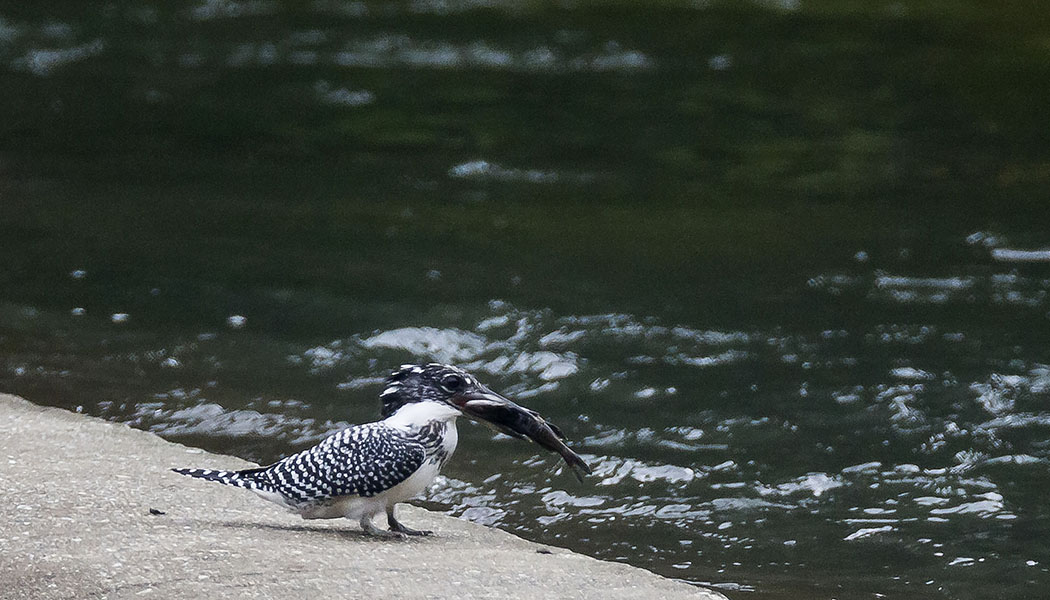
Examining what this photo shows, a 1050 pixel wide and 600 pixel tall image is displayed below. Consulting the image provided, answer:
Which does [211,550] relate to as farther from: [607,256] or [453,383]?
[607,256]

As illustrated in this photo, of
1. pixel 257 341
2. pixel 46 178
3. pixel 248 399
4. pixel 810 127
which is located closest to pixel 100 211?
pixel 46 178

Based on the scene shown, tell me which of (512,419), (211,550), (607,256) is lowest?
(211,550)

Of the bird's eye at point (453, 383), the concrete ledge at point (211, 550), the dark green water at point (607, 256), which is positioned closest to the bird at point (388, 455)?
the bird's eye at point (453, 383)

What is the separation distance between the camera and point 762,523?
655 centimetres

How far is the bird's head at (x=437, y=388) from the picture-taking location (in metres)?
4.86

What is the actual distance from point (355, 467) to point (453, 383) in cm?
43

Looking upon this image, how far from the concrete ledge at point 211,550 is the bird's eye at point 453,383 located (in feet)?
1.77

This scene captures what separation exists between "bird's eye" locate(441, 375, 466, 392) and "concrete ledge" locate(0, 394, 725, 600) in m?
0.54

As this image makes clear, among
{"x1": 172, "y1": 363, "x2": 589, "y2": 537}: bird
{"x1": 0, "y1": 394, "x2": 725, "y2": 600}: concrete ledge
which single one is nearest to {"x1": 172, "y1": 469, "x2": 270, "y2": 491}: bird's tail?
{"x1": 172, "y1": 363, "x2": 589, "y2": 537}: bird

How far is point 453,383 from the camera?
4.88m

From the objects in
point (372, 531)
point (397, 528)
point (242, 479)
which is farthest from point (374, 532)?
point (242, 479)

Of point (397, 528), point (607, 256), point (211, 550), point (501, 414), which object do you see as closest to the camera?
point (211, 550)

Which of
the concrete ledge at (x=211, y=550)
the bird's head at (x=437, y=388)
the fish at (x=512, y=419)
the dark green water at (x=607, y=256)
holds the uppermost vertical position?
the dark green water at (x=607, y=256)

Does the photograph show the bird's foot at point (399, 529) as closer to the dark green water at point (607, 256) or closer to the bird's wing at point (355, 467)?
the bird's wing at point (355, 467)
